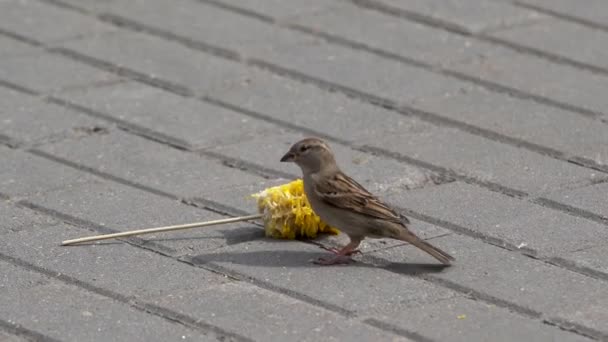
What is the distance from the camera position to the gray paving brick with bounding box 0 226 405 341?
15.4 feet

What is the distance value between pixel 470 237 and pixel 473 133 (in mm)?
1276

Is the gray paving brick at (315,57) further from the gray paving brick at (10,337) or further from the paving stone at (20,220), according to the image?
the gray paving brick at (10,337)

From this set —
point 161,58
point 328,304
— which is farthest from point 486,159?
point 161,58

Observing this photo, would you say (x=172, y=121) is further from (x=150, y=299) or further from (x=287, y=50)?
(x=150, y=299)

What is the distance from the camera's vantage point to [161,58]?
7.64 m

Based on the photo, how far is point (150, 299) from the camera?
494 cm

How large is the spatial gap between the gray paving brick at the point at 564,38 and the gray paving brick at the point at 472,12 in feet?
0.39

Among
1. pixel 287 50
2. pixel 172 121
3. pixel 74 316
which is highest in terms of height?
pixel 287 50

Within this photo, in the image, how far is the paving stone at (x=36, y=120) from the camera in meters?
6.62

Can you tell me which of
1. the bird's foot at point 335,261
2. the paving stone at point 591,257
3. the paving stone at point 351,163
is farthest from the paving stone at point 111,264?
the paving stone at point 591,257

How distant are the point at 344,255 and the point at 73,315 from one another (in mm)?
1126

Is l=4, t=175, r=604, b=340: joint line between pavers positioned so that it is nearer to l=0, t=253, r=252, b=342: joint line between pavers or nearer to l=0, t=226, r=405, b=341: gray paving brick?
l=0, t=226, r=405, b=341: gray paving brick

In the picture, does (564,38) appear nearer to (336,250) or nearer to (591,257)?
(591,257)

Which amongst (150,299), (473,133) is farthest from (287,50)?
(150,299)
